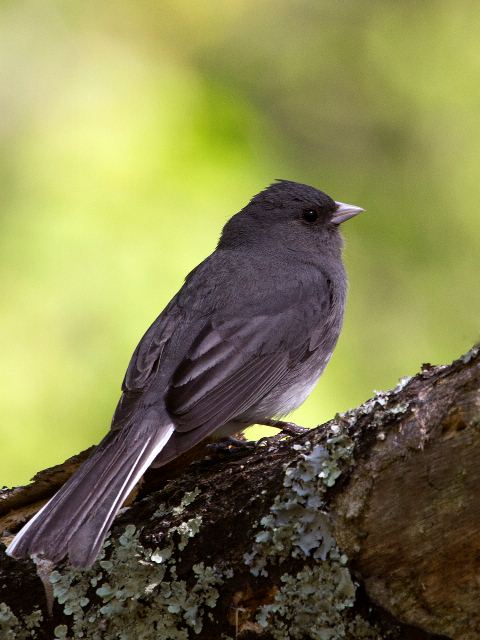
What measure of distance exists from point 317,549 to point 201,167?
219 centimetres

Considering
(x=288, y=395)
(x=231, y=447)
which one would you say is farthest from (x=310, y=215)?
(x=231, y=447)

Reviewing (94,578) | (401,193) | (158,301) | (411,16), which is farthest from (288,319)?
(411,16)

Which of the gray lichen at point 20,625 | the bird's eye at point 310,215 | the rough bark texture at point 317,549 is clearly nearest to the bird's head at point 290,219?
the bird's eye at point 310,215

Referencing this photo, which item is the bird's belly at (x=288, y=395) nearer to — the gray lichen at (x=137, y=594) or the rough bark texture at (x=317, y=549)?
the rough bark texture at (x=317, y=549)

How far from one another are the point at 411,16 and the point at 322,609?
3.62 metres

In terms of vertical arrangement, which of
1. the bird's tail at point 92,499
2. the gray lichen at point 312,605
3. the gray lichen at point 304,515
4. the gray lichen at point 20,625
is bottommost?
the gray lichen at point 312,605

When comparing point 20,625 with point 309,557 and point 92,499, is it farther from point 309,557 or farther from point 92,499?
point 309,557

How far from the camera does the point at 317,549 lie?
2213mm

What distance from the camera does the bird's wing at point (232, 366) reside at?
3139 mm

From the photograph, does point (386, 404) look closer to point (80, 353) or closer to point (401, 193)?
point (80, 353)

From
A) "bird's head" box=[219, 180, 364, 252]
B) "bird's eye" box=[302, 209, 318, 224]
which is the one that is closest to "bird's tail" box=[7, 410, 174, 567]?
"bird's head" box=[219, 180, 364, 252]

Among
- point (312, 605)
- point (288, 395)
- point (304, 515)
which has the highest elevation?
point (288, 395)

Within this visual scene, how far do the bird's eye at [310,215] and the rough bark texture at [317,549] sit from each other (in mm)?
2013

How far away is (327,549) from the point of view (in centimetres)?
220
